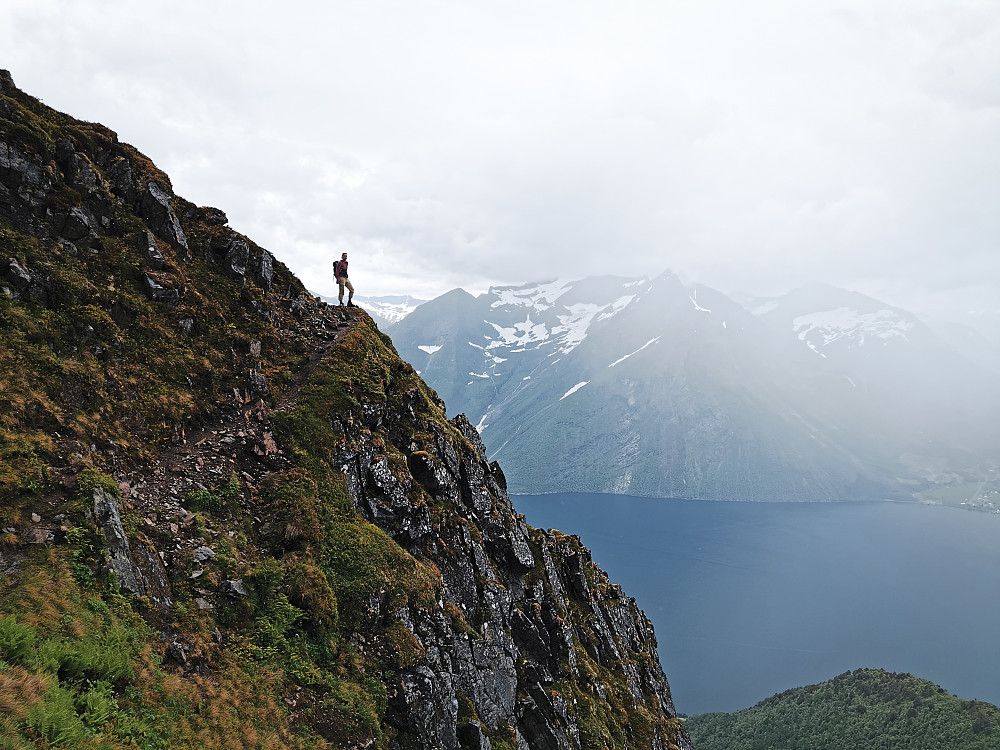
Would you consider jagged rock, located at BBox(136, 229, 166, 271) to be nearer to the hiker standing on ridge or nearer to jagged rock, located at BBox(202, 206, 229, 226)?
jagged rock, located at BBox(202, 206, 229, 226)

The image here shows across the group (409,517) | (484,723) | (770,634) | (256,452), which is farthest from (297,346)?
(770,634)

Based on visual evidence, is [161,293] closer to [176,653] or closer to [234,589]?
[234,589]

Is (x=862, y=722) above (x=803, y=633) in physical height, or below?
above

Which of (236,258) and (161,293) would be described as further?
(236,258)

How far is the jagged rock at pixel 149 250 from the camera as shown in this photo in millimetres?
22125

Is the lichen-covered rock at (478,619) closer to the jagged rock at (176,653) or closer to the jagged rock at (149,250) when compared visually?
the jagged rock at (176,653)

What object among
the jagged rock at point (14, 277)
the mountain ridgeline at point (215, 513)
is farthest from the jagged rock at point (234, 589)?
the jagged rock at point (14, 277)

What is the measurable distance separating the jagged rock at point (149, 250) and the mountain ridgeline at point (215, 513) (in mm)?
97

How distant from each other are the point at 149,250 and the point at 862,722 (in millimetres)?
151391

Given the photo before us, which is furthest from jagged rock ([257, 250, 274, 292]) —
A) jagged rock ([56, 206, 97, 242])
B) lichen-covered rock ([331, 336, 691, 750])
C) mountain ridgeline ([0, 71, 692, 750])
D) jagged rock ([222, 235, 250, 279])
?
lichen-covered rock ([331, 336, 691, 750])

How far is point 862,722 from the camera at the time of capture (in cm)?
10606

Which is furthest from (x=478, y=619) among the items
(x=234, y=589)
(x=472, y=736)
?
(x=234, y=589)

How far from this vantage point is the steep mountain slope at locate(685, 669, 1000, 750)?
99.3 metres

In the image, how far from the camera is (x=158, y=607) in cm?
1315
